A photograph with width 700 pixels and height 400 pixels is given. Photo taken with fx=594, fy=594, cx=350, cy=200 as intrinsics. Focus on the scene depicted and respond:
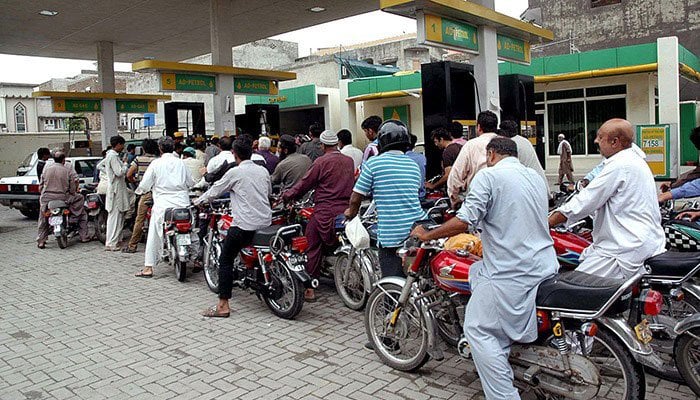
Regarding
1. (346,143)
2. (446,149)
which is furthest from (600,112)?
(446,149)

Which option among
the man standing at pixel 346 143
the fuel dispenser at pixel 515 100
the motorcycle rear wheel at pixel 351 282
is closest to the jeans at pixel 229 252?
the motorcycle rear wheel at pixel 351 282

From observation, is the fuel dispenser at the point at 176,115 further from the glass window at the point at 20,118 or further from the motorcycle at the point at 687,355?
the glass window at the point at 20,118

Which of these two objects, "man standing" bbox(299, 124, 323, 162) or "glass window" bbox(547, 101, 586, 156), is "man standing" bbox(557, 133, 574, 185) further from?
"man standing" bbox(299, 124, 323, 162)

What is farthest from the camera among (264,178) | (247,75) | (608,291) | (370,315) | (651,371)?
(247,75)

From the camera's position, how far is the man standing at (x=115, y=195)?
1010 cm

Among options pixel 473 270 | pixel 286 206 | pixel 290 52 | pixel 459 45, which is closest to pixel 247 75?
pixel 459 45

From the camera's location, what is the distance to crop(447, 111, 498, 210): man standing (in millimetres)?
6184

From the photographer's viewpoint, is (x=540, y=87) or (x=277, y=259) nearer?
(x=277, y=259)

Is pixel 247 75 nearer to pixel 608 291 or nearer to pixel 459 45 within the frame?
pixel 459 45

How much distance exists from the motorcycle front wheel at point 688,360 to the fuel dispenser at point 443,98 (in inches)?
224

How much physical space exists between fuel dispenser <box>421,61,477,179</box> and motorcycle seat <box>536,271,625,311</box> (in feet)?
19.0

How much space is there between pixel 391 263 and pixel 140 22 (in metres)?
15.3

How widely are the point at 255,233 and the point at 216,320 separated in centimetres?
99

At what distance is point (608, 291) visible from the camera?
3.28 m
